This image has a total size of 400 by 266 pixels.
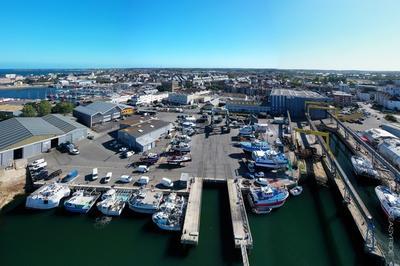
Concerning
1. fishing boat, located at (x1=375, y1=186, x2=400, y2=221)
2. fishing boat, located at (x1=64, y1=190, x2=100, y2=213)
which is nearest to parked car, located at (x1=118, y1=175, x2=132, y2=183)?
fishing boat, located at (x1=64, y1=190, x2=100, y2=213)

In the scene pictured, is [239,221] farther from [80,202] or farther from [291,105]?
[291,105]

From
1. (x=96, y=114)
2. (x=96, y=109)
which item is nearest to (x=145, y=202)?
(x=96, y=114)

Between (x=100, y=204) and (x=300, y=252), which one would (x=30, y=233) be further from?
(x=300, y=252)

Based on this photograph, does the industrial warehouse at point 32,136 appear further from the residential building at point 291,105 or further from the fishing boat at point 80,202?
the residential building at point 291,105

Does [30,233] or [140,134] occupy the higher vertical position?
[140,134]

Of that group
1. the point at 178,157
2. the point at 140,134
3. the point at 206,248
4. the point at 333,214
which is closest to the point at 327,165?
the point at 333,214

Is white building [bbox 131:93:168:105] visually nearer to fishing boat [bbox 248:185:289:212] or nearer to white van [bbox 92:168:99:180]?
white van [bbox 92:168:99:180]

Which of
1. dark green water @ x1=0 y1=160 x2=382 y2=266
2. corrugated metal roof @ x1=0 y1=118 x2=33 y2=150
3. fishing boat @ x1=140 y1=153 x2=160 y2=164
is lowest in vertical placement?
dark green water @ x1=0 y1=160 x2=382 y2=266
